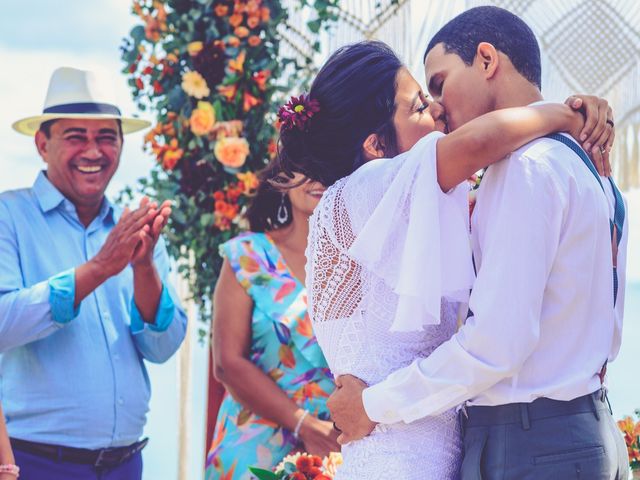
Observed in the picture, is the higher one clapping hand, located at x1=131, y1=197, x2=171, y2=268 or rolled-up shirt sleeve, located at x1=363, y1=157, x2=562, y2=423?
clapping hand, located at x1=131, y1=197, x2=171, y2=268

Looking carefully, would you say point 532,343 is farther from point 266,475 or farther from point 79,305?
point 79,305

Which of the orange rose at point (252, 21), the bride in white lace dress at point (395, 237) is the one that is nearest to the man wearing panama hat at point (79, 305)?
the orange rose at point (252, 21)

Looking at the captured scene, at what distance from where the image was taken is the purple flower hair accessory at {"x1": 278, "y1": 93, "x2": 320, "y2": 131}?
231cm

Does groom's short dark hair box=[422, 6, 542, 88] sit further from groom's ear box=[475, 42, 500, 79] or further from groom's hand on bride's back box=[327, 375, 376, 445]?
groom's hand on bride's back box=[327, 375, 376, 445]

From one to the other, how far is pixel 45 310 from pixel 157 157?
1.23 m

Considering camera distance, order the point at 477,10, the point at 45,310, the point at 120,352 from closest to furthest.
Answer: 1. the point at 477,10
2. the point at 45,310
3. the point at 120,352

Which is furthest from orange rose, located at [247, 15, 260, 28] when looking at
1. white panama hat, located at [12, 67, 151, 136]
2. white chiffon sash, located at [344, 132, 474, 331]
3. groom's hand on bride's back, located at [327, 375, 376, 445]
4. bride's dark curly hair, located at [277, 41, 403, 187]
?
groom's hand on bride's back, located at [327, 375, 376, 445]

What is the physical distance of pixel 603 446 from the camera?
1.89 metres

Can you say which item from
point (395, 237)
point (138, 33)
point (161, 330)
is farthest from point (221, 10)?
point (395, 237)

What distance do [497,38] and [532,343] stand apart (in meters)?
0.69

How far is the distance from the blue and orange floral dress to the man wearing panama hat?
32 cm

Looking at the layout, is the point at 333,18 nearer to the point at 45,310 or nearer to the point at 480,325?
the point at 45,310

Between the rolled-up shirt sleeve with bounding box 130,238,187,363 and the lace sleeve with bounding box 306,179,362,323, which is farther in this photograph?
the rolled-up shirt sleeve with bounding box 130,238,187,363

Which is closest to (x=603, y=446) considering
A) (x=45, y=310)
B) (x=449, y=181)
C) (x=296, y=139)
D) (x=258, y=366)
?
(x=449, y=181)
